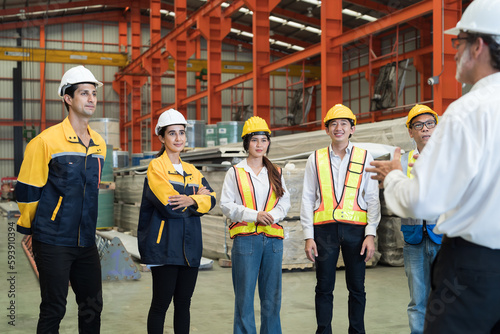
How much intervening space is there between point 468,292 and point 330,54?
1017 centimetres

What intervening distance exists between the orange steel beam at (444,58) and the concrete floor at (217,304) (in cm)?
277

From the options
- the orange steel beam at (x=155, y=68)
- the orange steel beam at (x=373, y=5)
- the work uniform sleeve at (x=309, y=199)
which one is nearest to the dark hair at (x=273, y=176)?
the work uniform sleeve at (x=309, y=199)

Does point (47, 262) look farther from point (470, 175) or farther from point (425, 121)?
point (425, 121)

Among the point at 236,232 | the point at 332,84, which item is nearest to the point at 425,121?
the point at 236,232

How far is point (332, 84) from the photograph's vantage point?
445 inches

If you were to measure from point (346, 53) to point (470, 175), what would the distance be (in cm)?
2613

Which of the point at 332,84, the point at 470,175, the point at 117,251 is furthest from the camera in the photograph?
the point at 332,84

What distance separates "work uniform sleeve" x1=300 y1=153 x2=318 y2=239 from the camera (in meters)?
3.65

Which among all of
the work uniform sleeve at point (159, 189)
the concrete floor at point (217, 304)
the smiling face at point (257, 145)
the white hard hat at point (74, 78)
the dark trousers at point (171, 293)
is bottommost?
the concrete floor at point (217, 304)

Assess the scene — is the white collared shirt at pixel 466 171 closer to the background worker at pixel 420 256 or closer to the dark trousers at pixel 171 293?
the background worker at pixel 420 256

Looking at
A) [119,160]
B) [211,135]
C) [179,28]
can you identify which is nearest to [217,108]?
[211,135]

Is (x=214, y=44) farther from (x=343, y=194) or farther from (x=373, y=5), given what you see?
(x=343, y=194)

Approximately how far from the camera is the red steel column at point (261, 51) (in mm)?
13531

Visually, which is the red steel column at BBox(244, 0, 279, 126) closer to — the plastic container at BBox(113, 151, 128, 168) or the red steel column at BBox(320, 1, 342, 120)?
the red steel column at BBox(320, 1, 342, 120)
